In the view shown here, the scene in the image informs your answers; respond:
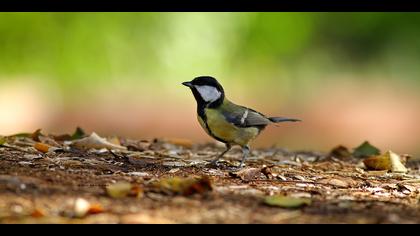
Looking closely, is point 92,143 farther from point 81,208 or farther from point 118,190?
point 81,208

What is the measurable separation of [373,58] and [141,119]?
5.48m

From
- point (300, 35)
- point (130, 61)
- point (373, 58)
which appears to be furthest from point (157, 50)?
point (373, 58)

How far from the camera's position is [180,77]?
13.4 metres

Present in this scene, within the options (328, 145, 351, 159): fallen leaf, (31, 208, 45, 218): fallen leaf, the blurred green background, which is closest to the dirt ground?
(31, 208, 45, 218): fallen leaf

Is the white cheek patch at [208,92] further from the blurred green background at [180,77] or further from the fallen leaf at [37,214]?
the blurred green background at [180,77]

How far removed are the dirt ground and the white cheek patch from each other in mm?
449

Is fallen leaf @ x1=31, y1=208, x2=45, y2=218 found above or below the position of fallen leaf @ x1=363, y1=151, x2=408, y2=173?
below

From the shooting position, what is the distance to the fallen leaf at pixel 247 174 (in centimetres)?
435

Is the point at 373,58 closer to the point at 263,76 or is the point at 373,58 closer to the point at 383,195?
the point at 263,76

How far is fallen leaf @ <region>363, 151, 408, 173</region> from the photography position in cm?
516

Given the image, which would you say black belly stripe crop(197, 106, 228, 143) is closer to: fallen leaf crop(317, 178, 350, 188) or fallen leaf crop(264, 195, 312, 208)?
fallen leaf crop(317, 178, 350, 188)

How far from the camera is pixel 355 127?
1279cm

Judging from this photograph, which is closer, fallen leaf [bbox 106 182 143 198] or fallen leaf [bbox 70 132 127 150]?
fallen leaf [bbox 106 182 143 198]

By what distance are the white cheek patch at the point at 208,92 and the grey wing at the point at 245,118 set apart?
0.16m
